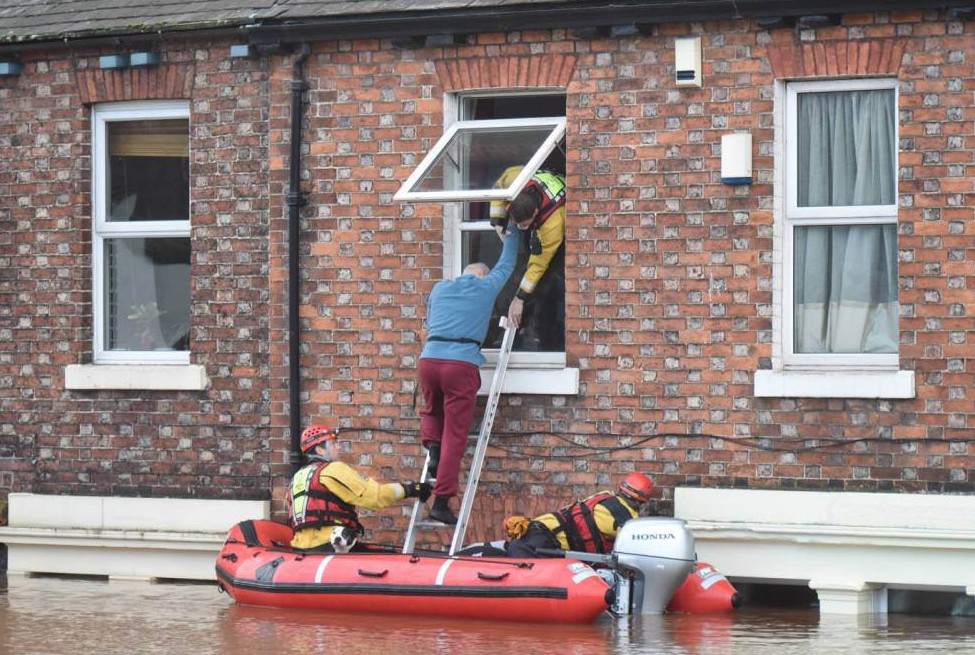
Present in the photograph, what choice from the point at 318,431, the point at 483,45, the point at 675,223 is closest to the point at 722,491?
the point at 675,223

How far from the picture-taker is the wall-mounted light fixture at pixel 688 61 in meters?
12.5

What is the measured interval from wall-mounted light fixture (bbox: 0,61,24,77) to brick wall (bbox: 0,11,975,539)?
80 millimetres

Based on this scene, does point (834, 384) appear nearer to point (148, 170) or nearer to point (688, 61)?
point (688, 61)

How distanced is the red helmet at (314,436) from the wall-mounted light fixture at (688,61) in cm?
329

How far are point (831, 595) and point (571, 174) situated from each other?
10.9 feet

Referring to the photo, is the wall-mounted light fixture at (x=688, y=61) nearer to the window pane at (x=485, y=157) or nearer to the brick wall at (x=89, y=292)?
the window pane at (x=485, y=157)

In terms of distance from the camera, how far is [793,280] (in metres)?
12.5

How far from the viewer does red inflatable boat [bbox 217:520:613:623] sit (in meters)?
11.3

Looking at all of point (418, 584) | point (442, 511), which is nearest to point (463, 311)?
point (442, 511)

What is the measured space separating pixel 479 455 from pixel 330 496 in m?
1.09

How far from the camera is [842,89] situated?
12367 millimetres

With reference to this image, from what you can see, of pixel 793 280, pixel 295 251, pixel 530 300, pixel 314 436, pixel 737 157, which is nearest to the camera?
pixel 737 157

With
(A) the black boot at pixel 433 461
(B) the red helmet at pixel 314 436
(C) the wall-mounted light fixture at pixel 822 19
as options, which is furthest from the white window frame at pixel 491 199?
(C) the wall-mounted light fixture at pixel 822 19

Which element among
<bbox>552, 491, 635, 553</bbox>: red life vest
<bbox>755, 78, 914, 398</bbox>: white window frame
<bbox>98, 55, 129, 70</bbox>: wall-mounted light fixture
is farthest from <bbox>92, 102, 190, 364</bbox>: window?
<bbox>755, 78, 914, 398</bbox>: white window frame
